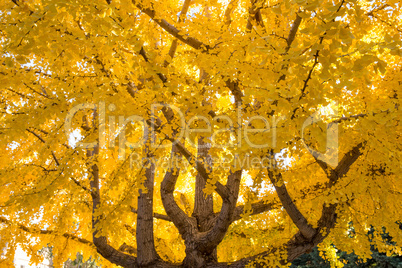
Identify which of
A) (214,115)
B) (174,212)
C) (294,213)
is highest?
(214,115)

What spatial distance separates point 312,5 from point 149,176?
445cm

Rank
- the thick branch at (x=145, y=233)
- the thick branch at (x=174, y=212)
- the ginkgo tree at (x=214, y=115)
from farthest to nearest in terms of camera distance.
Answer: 1. the thick branch at (x=174, y=212)
2. the thick branch at (x=145, y=233)
3. the ginkgo tree at (x=214, y=115)


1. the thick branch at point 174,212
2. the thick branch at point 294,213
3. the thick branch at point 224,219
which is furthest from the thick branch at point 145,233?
the thick branch at point 294,213

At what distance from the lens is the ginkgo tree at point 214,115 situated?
76.7 inches

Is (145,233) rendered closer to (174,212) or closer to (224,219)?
(174,212)

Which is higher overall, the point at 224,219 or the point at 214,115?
the point at 214,115

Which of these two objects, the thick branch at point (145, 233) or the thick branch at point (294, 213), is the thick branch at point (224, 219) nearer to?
the thick branch at point (294, 213)

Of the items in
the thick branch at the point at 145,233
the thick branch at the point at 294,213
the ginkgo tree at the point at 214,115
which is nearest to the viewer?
the ginkgo tree at the point at 214,115

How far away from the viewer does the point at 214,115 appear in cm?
339

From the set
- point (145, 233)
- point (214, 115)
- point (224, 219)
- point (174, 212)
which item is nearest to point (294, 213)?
point (224, 219)

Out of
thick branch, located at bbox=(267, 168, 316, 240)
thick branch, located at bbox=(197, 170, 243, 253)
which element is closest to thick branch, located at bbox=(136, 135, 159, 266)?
thick branch, located at bbox=(197, 170, 243, 253)

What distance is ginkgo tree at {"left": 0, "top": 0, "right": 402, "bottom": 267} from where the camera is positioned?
6.39 feet

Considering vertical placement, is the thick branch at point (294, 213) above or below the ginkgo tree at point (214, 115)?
below

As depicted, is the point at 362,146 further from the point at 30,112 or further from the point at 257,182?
the point at 30,112
